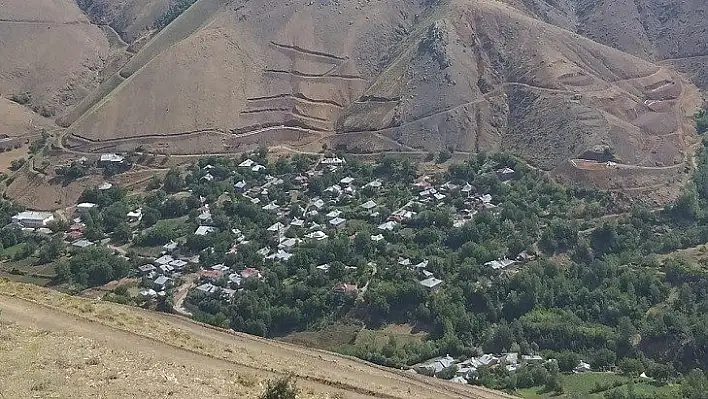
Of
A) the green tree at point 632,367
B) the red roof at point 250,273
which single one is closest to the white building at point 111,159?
the red roof at point 250,273

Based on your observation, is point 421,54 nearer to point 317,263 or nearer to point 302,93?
point 302,93

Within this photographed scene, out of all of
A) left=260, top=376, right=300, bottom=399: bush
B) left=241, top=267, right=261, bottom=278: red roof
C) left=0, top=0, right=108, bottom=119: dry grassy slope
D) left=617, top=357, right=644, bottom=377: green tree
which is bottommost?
left=617, top=357, right=644, bottom=377: green tree

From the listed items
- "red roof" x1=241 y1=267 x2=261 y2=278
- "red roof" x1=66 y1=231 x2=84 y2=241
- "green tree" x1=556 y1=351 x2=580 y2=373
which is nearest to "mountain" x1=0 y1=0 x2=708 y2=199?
"red roof" x1=66 y1=231 x2=84 y2=241

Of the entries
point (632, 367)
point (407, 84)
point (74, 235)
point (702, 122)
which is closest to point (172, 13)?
point (407, 84)

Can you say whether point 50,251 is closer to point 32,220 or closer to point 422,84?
point 32,220

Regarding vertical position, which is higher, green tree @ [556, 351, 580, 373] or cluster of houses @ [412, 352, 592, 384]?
cluster of houses @ [412, 352, 592, 384]

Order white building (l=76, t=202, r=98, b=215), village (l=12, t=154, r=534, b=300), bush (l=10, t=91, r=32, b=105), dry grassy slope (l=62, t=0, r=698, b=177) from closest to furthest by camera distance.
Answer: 1. village (l=12, t=154, r=534, b=300)
2. white building (l=76, t=202, r=98, b=215)
3. dry grassy slope (l=62, t=0, r=698, b=177)
4. bush (l=10, t=91, r=32, b=105)

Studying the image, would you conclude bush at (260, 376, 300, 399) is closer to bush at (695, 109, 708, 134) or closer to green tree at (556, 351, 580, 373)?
green tree at (556, 351, 580, 373)

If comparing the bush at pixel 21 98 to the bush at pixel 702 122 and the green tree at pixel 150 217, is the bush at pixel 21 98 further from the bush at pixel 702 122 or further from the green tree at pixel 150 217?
the bush at pixel 702 122
